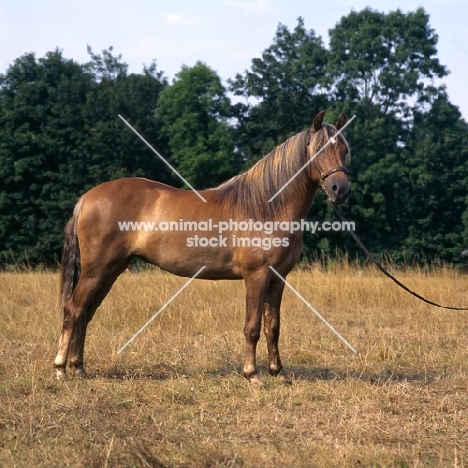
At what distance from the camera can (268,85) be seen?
A: 3130 cm

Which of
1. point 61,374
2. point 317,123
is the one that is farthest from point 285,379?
point 317,123

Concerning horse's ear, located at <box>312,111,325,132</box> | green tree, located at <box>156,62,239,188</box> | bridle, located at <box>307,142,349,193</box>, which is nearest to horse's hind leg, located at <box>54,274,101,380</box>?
bridle, located at <box>307,142,349,193</box>

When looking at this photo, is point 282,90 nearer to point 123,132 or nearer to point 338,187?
point 123,132

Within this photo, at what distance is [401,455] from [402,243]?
899 inches

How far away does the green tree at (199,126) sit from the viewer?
28.3 m

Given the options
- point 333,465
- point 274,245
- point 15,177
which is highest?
point 15,177

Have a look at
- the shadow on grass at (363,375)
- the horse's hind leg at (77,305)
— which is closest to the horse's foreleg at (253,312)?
the shadow on grass at (363,375)

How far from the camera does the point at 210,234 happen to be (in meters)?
6.08

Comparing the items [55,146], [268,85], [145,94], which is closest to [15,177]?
[55,146]

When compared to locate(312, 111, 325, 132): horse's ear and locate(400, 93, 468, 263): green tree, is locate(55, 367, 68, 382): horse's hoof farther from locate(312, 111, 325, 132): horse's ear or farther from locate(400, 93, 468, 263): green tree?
locate(400, 93, 468, 263): green tree

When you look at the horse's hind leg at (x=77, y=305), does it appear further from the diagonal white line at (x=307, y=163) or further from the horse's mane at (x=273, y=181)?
the diagonal white line at (x=307, y=163)

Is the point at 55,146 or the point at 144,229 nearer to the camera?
the point at 144,229

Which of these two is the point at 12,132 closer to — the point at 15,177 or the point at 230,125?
the point at 15,177

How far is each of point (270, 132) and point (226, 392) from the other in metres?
25.4
